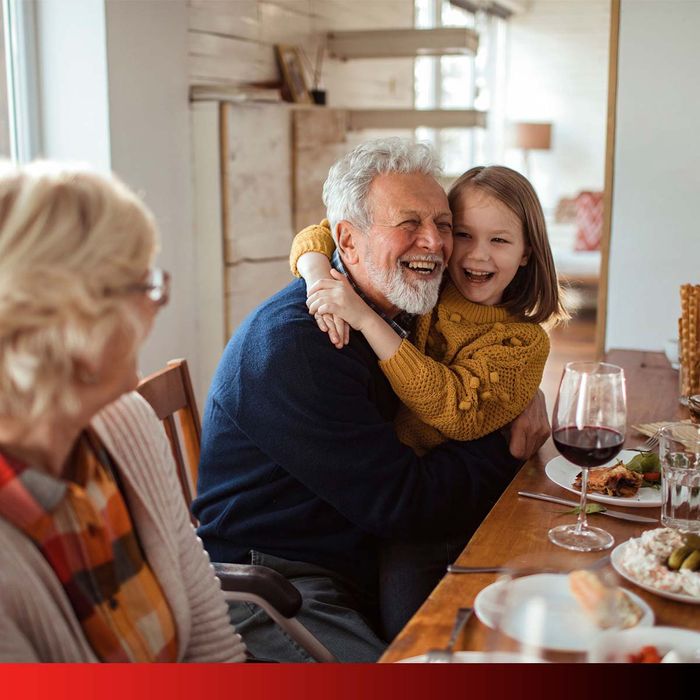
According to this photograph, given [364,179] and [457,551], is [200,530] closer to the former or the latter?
[457,551]

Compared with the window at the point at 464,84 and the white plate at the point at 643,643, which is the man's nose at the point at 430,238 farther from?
the window at the point at 464,84

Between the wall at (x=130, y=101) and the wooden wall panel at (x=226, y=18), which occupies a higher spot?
the wooden wall panel at (x=226, y=18)

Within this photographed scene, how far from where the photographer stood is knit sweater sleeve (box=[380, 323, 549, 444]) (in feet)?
5.36

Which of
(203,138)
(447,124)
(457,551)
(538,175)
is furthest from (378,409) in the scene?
(538,175)

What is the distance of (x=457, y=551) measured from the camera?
5.69 feet

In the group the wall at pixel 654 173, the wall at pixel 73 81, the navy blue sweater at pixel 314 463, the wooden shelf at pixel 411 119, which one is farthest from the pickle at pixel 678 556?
the wooden shelf at pixel 411 119

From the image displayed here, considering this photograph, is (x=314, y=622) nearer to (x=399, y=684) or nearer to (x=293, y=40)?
(x=399, y=684)

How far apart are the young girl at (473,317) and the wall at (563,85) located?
6.81 meters

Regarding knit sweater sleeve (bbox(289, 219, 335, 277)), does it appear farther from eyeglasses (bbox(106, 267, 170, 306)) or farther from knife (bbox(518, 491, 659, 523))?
eyeglasses (bbox(106, 267, 170, 306))

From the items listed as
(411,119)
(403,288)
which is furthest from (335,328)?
(411,119)

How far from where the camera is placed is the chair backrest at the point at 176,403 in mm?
1698

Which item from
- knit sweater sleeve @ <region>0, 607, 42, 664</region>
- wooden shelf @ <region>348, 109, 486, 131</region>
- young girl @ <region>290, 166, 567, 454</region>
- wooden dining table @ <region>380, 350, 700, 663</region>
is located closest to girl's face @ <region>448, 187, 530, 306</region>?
young girl @ <region>290, 166, 567, 454</region>

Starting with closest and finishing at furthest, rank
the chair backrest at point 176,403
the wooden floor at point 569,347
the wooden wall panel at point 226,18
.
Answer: the chair backrest at point 176,403 < the wooden wall panel at point 226,18 < the wooden floor at point 569,347

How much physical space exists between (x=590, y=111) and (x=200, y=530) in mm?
7504
